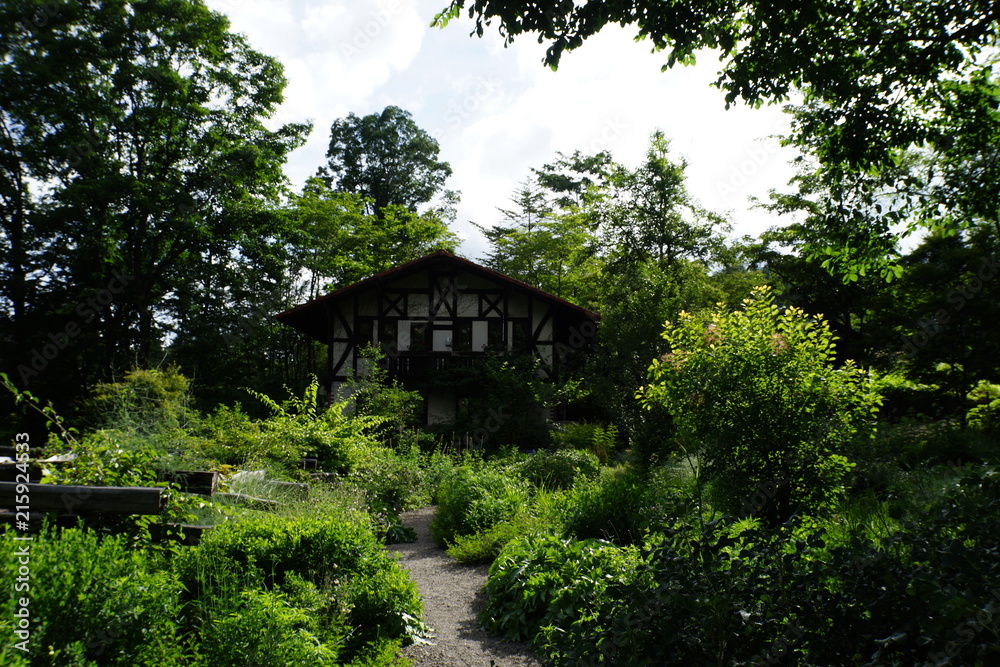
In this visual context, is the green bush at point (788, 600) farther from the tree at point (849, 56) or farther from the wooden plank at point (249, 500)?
the wooden plank at point (249, 500)

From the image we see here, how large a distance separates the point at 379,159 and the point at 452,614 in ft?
103

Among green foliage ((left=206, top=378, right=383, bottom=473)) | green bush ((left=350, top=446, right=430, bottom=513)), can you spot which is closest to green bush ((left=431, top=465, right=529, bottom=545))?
green bush ((left=350, top=446, right=430, bottom=513))

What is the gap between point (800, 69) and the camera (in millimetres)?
5383

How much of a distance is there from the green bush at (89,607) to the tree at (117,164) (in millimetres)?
20102

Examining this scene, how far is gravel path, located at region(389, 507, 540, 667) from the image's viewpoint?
4.61m

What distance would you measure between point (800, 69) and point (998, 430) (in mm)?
8181

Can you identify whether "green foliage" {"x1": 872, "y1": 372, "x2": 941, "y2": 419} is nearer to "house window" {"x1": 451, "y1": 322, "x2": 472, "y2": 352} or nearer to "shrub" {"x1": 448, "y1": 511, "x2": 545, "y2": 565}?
"shrub" {"x1": 448, "y1": 511, "x2": 545, "y2": 565}

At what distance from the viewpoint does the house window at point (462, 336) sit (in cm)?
2212

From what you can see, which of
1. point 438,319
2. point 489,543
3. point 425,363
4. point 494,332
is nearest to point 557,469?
point 489,543

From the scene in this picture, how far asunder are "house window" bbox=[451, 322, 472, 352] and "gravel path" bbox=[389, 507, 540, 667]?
44.6 ft

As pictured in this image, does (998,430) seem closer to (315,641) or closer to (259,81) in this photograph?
(315,641)

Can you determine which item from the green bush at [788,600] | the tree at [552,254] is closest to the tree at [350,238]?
the tree at [552,254]

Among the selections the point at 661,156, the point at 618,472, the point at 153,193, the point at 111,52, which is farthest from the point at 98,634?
the point at 661,156

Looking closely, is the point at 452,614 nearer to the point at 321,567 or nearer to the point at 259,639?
the point at 321,567
